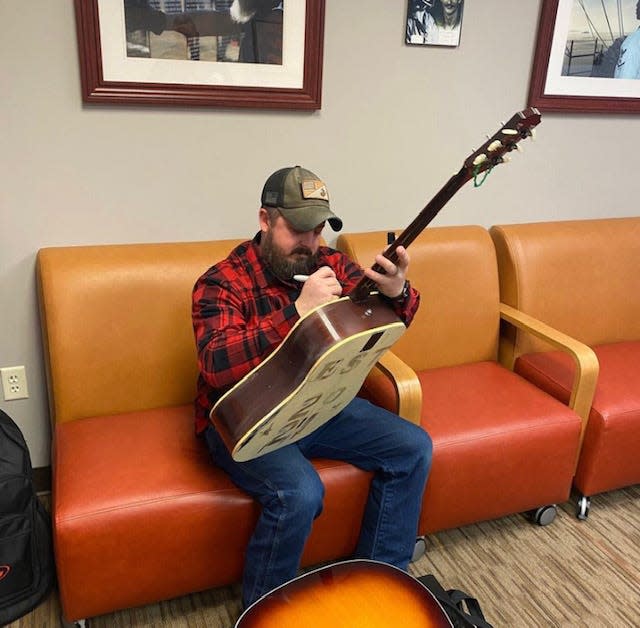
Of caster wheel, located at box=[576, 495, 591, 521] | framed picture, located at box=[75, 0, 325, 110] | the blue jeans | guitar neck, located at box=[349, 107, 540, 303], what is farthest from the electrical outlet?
caster wheel, located at box=[576, 495, 591, 521]

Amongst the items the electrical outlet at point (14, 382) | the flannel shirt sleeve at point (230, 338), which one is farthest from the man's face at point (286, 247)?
the electrical outlet at point (14, 382)

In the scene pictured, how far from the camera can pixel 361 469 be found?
5.41 ft

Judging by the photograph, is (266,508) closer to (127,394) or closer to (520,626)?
(127,394)

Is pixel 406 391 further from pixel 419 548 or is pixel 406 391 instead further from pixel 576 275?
pixel 576 275

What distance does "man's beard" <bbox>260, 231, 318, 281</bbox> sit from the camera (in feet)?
5.14

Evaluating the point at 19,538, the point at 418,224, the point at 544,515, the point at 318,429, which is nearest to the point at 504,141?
the point at 418,224

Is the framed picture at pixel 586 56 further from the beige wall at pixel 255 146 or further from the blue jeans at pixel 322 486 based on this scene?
the blue jeans at pixel 322 486

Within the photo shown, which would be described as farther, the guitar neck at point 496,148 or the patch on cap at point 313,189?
the patch on cap at point 313,189

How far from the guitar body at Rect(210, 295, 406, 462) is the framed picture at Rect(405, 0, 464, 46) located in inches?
44.3

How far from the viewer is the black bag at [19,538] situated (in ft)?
5.00

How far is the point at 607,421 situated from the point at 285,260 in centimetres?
114

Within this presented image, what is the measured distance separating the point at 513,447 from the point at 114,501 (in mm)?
1113

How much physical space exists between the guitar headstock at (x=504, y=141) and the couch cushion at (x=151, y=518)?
0.86m

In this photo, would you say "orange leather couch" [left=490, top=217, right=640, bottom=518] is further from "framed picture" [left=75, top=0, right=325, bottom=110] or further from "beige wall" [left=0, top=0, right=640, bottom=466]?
"framed picture" [left=75, top=0, right=325, bottom=110]
